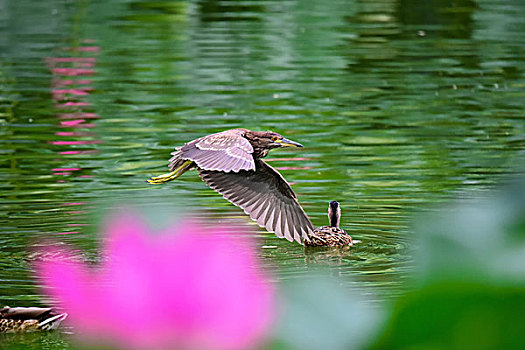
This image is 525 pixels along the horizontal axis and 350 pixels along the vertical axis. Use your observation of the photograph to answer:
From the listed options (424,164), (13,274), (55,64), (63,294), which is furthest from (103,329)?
(55,64)

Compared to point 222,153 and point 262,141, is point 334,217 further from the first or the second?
point 222,153

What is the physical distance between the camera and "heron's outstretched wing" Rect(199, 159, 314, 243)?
22.5 ft

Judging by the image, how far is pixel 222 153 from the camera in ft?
21.0

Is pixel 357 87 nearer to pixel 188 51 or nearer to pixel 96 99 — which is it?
pixel 96 99

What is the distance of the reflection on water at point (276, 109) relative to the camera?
855 cm

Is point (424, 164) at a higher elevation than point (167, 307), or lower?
lower

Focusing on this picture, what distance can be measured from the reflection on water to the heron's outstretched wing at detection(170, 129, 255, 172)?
0.69 metres

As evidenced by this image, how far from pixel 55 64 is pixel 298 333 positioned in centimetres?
1885

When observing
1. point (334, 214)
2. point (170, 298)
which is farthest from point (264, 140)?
point (170, 298)

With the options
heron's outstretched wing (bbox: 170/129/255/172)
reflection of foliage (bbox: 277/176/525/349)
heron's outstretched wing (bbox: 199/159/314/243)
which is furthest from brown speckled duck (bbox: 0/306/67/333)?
reflection of foliage (bbox: 277/176/525/349)

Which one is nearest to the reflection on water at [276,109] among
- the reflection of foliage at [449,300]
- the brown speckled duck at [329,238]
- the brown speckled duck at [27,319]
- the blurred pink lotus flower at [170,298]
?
the brown speckled duck at [329,238]

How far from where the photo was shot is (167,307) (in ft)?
2.46

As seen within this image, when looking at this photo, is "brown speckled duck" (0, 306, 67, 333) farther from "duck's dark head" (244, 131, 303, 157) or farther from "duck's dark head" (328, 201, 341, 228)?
"duck's dark head" (328, 201, 341, 228)

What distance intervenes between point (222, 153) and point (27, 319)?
4.75ft
